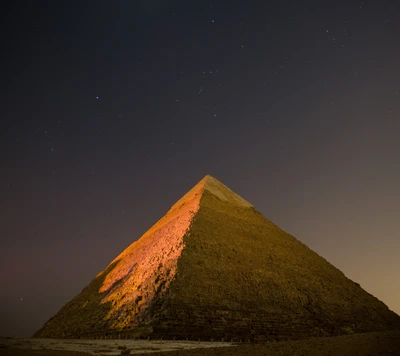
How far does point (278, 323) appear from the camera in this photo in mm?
14242

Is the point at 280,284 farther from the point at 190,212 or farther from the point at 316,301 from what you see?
the point at 190,212

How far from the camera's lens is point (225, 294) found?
46.1ft

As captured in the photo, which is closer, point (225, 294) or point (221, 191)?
point (225, 294)

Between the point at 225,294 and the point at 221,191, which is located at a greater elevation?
the point at 221,191

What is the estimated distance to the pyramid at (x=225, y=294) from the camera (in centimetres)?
1241

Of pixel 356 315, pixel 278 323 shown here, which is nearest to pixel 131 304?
pixel 278 323

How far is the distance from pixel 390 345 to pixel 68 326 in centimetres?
1666

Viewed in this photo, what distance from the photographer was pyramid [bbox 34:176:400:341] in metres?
12.4

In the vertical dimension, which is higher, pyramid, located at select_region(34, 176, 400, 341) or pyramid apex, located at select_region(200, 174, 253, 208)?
pyramid apex, located at select_region(200, 174, 253, 208)

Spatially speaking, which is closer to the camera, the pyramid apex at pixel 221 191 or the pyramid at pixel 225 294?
the pyramid at pixel 225 294

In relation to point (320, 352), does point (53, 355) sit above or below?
below

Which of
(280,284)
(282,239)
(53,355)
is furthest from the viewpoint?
(282,239)

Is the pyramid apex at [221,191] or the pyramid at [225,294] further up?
the pyramid apex at [221,191]

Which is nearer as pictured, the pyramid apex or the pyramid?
the pyramid
